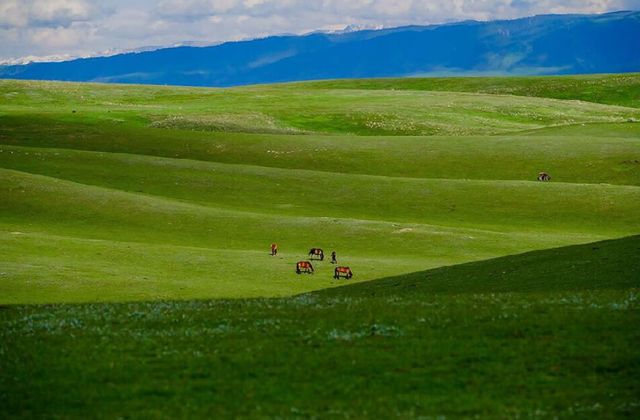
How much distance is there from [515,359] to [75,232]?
50.1 metres

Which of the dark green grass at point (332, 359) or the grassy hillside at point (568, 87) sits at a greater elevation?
the grassy hillside at point (568, 87)

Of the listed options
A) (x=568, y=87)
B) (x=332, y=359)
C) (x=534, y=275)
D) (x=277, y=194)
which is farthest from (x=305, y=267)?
(x=568, y=87)

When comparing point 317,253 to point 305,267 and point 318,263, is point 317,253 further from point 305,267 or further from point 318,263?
point 305,267

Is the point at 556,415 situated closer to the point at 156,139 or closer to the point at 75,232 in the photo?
the point at 75,232

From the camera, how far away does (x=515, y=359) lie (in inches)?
864

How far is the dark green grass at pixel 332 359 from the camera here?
62.1ft

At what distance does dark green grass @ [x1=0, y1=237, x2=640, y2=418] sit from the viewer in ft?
62.1

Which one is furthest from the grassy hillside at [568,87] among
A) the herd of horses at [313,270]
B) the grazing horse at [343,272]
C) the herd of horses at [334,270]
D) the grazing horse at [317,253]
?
the grazing horse at [343,272]

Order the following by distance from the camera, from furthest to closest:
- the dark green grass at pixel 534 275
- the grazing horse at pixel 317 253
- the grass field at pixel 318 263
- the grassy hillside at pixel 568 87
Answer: the grassy hillside at pixel 568 87 < the grazing horse at pixel 317 253 < the dark green grass at pixel 534 275 < the grass field at pixel 318 263

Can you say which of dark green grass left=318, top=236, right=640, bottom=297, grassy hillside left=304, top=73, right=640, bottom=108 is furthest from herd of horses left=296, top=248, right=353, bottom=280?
grassy hillside left=304, top=73, right=640, bottom=108

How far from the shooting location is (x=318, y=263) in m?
57.1

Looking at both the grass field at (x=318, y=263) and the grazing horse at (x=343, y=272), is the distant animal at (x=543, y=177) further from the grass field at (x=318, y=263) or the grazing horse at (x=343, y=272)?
the grazing horse at (x=343, y=272)

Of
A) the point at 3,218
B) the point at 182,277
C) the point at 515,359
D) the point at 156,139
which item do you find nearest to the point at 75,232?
the point at 3,218

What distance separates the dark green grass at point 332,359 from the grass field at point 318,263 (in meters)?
0.09
